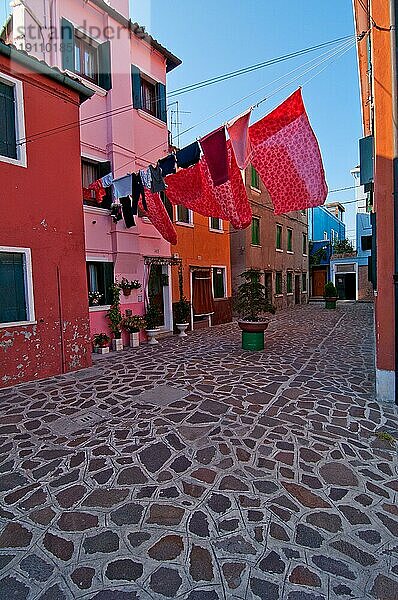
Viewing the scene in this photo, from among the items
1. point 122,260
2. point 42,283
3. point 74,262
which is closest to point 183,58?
point 122,260

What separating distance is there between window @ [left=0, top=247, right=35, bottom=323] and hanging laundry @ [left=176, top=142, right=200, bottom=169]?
10.9ft

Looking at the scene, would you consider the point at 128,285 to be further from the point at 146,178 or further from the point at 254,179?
the point at 254,179

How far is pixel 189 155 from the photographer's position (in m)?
6.54

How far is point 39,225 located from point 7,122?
1.82m

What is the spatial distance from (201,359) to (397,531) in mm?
5617

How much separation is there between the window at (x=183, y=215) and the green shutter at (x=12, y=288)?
6869mm

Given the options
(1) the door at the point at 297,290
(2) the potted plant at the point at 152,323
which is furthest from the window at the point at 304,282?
(2) the potted plant at the point at 152,323

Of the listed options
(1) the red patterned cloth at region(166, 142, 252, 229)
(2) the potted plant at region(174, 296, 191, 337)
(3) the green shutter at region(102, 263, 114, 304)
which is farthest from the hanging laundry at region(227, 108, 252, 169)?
(2) the potted plant at region(174, 296, 191, 337)

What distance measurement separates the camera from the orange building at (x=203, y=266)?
1249 cm

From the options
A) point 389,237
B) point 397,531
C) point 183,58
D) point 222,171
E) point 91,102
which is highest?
point 183,58

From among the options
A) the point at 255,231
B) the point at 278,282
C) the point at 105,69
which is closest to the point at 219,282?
the point at 255,231

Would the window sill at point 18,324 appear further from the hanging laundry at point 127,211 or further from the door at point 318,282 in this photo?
the door at point 318,282

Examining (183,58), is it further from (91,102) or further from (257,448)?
(257,448)

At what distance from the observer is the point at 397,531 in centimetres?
248
